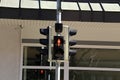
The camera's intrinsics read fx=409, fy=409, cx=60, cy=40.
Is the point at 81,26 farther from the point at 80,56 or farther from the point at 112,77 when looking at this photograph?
the point at 112,77

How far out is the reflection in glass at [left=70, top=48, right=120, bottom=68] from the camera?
16172mm

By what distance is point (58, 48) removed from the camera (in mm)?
11125

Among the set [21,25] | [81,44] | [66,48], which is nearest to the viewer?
[66,48]

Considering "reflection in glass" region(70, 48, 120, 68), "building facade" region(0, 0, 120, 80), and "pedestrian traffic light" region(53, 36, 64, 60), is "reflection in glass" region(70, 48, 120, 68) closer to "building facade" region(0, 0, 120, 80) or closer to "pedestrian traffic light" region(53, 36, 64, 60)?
"building facade" region(0, 0, 120, 80)

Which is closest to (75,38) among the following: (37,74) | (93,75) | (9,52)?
(93,75)

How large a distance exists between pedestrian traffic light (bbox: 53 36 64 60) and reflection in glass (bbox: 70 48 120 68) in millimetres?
5042

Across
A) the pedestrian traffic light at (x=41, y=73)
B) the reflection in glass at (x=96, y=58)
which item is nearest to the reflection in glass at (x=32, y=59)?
the pedestrian traffic light at (x=41, y=73)

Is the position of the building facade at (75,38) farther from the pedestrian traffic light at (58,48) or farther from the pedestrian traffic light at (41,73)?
the pedestrian traffic light at (58,48)

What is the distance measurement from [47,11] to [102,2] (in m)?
2.50

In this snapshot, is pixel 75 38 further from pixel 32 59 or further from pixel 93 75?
pixel 32 59

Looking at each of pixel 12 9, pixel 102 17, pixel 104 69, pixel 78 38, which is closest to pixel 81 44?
pixel 78 38

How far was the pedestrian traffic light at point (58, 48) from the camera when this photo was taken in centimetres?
1110

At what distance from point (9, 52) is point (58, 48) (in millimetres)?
4697

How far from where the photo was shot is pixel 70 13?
13.8 m
